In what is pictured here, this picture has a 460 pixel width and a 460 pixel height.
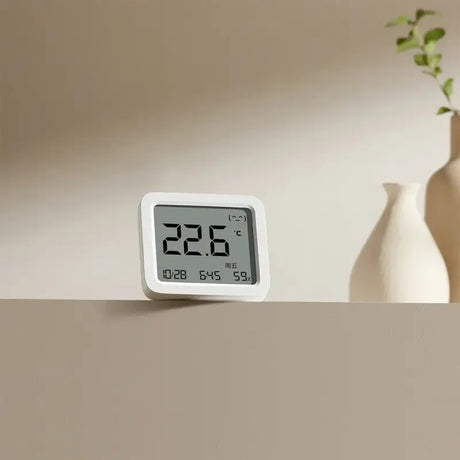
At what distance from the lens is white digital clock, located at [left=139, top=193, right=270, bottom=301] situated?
3.00ft

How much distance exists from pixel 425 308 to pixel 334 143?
47cm

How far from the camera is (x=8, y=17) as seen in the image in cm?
134

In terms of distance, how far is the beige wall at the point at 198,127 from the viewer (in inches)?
Answer: 52.4

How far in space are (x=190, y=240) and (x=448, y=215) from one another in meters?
0.31

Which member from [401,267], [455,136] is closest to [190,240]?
[401,267]

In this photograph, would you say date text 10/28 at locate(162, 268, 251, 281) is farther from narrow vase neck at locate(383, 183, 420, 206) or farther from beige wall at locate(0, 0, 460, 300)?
beige wall at locate(0, 0, 460, 300)

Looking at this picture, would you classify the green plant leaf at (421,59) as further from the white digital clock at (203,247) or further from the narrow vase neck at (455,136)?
the white digital clock at (203,247)

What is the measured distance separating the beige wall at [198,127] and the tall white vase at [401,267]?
0.94 ft

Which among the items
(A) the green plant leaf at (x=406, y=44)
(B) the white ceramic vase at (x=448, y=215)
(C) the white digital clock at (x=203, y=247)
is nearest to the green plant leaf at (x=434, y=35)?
(A) the green plant leaf at (x=406, y=44)

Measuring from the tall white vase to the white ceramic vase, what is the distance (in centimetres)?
3

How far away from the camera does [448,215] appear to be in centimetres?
109

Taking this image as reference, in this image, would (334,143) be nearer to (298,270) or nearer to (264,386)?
(298,270)

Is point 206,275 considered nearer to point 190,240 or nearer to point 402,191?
point 190,240

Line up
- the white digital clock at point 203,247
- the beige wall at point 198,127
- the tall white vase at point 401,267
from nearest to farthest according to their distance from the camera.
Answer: the white digital clock at point 203,247, the tall white vase at point 401,267, the beige wall at point 198,127
